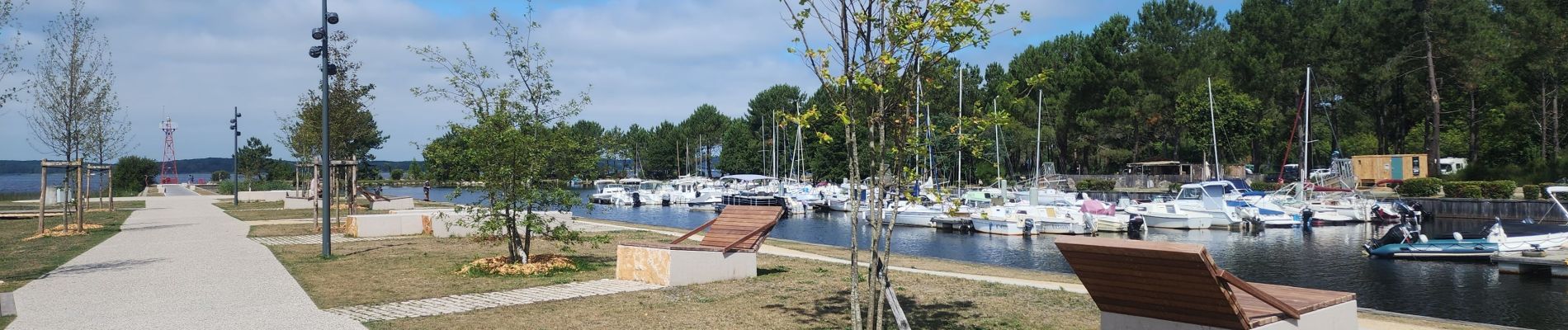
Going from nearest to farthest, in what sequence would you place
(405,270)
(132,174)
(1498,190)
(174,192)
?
(405,270) → (1498,190) → (174,192) → (132,174)

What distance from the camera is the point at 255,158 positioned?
292 feet

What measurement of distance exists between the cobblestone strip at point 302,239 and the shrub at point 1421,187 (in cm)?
4213

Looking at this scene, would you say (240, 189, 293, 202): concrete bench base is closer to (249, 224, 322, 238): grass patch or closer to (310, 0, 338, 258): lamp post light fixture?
(249, 224, 322, 238): grass patch

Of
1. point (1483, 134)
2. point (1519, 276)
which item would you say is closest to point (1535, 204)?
point (1483, 134)

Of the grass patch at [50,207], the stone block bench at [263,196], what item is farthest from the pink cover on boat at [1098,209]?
the stone block bench at [263,196]

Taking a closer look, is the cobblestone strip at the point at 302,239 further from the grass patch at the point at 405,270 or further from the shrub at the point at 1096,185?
the shrub at the point at 1096,185

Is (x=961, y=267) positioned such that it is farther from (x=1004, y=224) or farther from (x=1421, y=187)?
(x=1421, y=187)

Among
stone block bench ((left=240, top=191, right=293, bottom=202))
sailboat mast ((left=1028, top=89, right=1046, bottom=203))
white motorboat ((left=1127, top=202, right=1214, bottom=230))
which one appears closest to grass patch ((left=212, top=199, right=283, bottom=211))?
stone block bench ((left=240, top=191, right=293, bottom=202))

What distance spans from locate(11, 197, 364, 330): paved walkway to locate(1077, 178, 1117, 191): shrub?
1919 inches

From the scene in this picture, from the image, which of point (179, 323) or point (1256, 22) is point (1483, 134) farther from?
point (179, 323)

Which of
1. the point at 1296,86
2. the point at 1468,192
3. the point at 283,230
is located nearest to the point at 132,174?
the point at 283,230

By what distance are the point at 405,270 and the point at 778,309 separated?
5.99 m

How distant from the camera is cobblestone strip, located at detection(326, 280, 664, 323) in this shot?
29.0 ft

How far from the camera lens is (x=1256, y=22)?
55.5m
